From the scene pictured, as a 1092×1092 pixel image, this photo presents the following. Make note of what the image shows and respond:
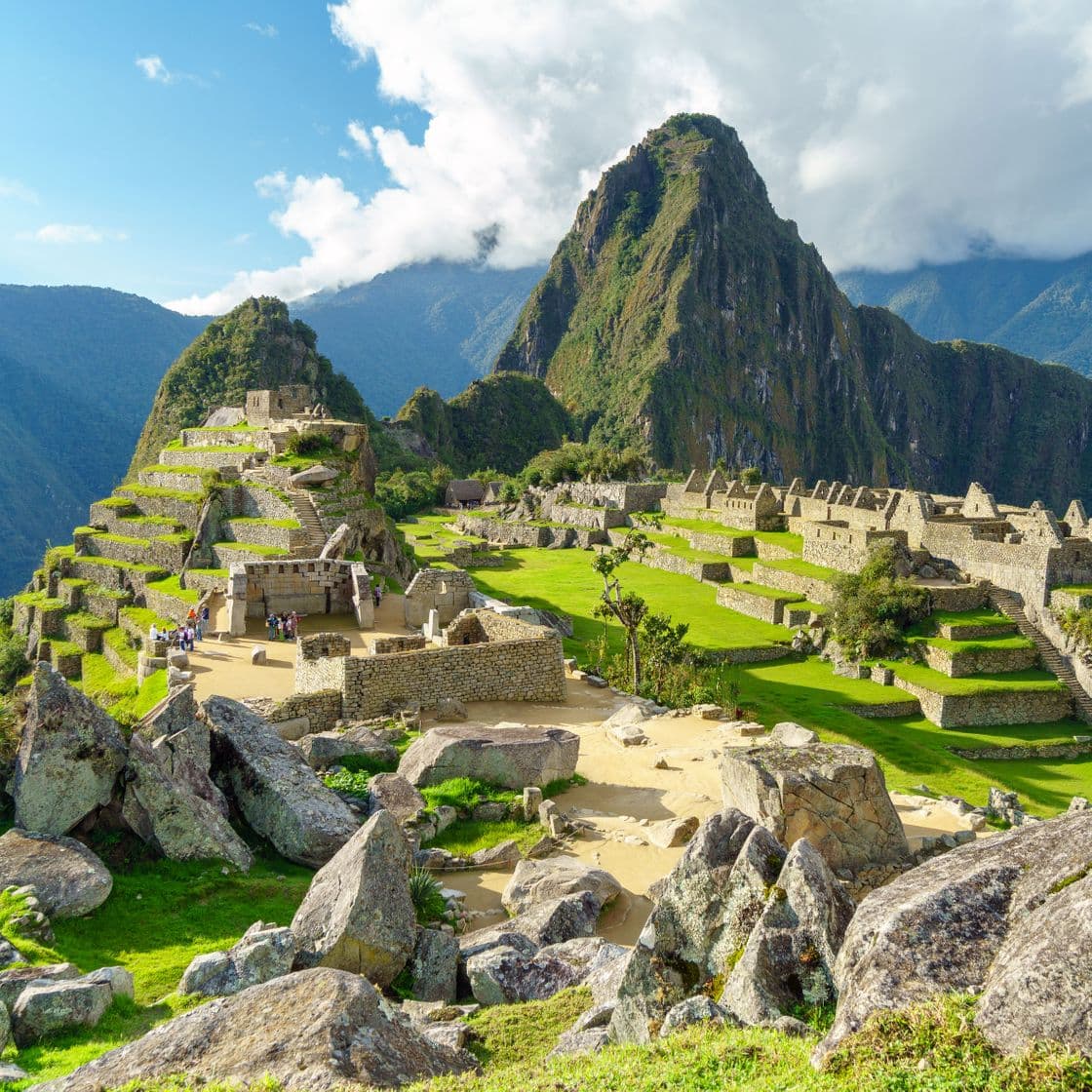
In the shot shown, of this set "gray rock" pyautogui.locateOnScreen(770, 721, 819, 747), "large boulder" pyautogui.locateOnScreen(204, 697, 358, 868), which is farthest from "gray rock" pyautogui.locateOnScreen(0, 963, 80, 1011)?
"gray rock" pyautogui.locateOnScreen(770, 721, 819, 747)

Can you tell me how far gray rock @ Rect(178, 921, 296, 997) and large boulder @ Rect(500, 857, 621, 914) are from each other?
2.60m

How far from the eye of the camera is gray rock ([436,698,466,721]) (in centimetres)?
1447

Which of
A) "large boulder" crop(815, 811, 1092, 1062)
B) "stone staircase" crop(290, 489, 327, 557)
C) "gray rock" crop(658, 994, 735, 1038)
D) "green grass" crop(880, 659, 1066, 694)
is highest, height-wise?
"stone staircase" crop(290, 489, 327, 557)

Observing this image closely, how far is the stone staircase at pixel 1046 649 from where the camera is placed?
1107 inches

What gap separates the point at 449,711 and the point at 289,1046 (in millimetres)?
9854

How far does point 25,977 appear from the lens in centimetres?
608

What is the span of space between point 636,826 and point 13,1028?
6437 mm

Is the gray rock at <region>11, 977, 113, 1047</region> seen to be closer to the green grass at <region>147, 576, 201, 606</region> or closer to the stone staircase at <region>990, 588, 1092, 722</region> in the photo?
the green grass at <region>147, 576, 201, 606</region>

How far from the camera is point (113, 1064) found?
4.72m

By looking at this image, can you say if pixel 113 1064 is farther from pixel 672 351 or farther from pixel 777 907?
pixel 672 351

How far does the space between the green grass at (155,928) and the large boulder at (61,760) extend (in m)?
0.74

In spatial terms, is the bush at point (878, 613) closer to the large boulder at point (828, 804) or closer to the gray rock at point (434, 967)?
the large boulder at point (828, 804)

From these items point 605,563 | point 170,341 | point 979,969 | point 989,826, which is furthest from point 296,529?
point 170,341

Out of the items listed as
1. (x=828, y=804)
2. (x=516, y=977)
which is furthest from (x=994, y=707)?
(x=516, y=977)
